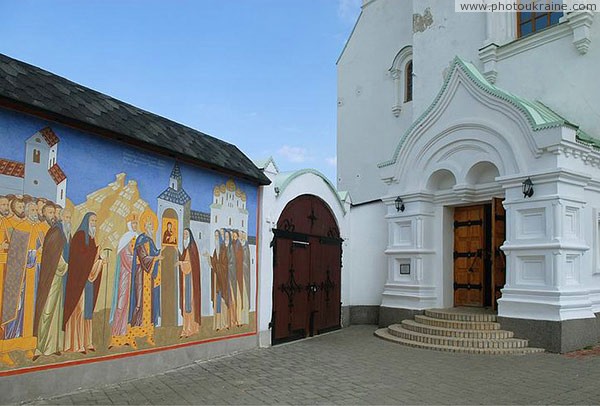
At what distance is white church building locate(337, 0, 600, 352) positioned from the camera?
9695mm

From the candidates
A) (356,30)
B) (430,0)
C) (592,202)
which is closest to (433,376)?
(592,202)

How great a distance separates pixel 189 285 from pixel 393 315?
233 inches

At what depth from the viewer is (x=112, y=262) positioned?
695cm

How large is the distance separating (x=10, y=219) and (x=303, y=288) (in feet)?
21.5

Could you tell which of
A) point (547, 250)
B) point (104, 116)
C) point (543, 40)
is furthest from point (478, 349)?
point (543, 40)

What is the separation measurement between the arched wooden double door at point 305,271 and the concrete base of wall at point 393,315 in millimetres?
1094

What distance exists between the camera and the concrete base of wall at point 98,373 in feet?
18.7

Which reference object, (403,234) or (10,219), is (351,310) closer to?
(403,234)

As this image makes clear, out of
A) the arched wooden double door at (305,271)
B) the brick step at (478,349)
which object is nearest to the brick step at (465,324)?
the brick step at (478,349)

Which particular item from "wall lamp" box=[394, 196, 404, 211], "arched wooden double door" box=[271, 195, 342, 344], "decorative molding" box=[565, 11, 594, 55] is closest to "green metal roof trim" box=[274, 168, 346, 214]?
"arched wooden double door" box=[271, 195, 342, 344]

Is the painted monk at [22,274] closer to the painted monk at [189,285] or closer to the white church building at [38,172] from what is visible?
the white church building at [38,172]

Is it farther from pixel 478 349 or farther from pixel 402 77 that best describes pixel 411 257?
pixel 402 77

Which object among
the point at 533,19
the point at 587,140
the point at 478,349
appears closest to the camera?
the point at 478,349

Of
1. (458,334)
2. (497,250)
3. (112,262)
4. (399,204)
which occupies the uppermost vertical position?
(399,204)
